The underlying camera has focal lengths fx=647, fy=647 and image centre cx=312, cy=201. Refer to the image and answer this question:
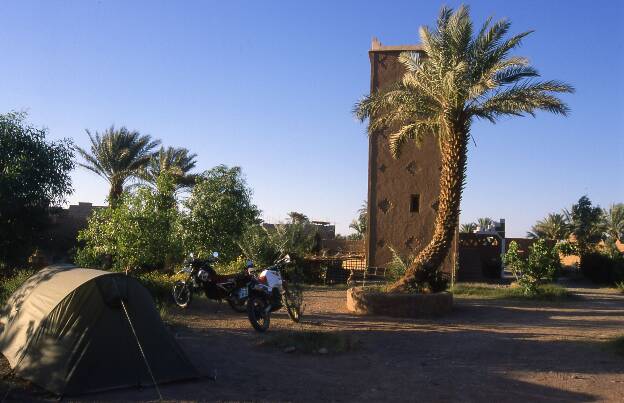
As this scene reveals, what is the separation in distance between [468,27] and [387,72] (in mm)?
9034

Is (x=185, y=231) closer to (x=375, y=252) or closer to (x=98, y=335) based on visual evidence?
(x=375, y=252)

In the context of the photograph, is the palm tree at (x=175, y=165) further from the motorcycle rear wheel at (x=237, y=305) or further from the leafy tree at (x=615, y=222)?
the leafy tree at (x=615, y=222)

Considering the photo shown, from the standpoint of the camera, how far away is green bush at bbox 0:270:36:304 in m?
11.6

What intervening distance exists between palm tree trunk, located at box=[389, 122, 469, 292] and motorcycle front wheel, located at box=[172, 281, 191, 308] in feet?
16.9

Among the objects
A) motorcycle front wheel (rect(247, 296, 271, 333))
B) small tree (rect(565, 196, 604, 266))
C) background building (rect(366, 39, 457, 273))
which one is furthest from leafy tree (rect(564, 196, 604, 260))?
motorcycle front wheel (rect(247, 296, 271, 333))

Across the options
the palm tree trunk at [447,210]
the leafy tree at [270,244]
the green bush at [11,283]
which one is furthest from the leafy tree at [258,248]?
the green bush at [11,283]

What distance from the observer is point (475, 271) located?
1061 inches

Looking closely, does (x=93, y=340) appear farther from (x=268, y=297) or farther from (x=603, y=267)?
(x=603, y=267)

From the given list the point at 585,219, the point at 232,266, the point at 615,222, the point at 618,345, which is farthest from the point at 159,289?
the point at 615,222

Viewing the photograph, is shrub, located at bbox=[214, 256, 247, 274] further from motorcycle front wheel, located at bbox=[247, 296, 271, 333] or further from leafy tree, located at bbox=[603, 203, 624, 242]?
leafy tree, located at bbox=[603, 203, 624, 242]

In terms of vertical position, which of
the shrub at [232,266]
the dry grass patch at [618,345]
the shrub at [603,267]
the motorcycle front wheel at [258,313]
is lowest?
the dry grass patch at [618,345]

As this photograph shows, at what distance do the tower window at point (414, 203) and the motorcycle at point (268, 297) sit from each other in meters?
12.8

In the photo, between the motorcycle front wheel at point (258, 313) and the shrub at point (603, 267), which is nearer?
the motorcycle front wheel at point (258, 313)

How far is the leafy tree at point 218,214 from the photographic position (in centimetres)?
2292
